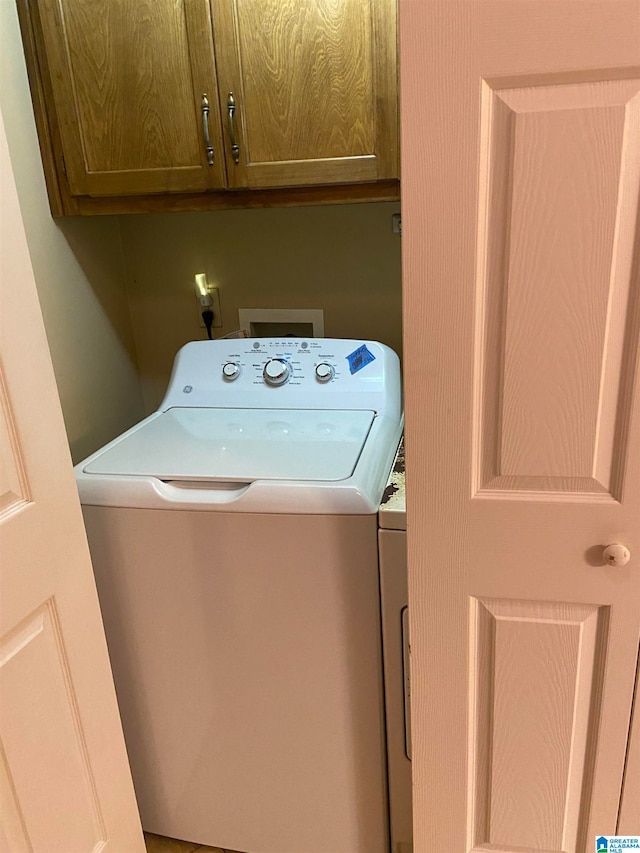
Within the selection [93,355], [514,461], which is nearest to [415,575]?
[514,461]

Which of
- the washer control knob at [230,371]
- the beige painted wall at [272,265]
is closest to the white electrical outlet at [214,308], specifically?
the beige painted wall at [272,265]

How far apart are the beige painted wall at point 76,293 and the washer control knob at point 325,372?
0.67m

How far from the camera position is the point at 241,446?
4.50 feet

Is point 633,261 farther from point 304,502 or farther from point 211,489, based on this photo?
point 211,489

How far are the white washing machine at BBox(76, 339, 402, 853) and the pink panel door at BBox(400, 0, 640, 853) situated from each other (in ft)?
0.69

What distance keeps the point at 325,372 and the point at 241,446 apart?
348mm

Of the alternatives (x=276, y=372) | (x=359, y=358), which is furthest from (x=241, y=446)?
(x=359, y=358)

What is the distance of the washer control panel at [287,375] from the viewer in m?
1.59

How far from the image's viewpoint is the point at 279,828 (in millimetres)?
1449

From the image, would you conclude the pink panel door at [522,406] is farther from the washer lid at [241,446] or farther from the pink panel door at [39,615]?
the pink panel door at [39,615]

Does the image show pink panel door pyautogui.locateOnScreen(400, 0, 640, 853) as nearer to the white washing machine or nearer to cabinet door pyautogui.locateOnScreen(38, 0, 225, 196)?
the white washing machine

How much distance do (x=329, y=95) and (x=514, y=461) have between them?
0.93 meters

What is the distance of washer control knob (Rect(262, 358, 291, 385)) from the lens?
162 centimetres

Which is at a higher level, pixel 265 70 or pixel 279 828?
pixel 265 70
